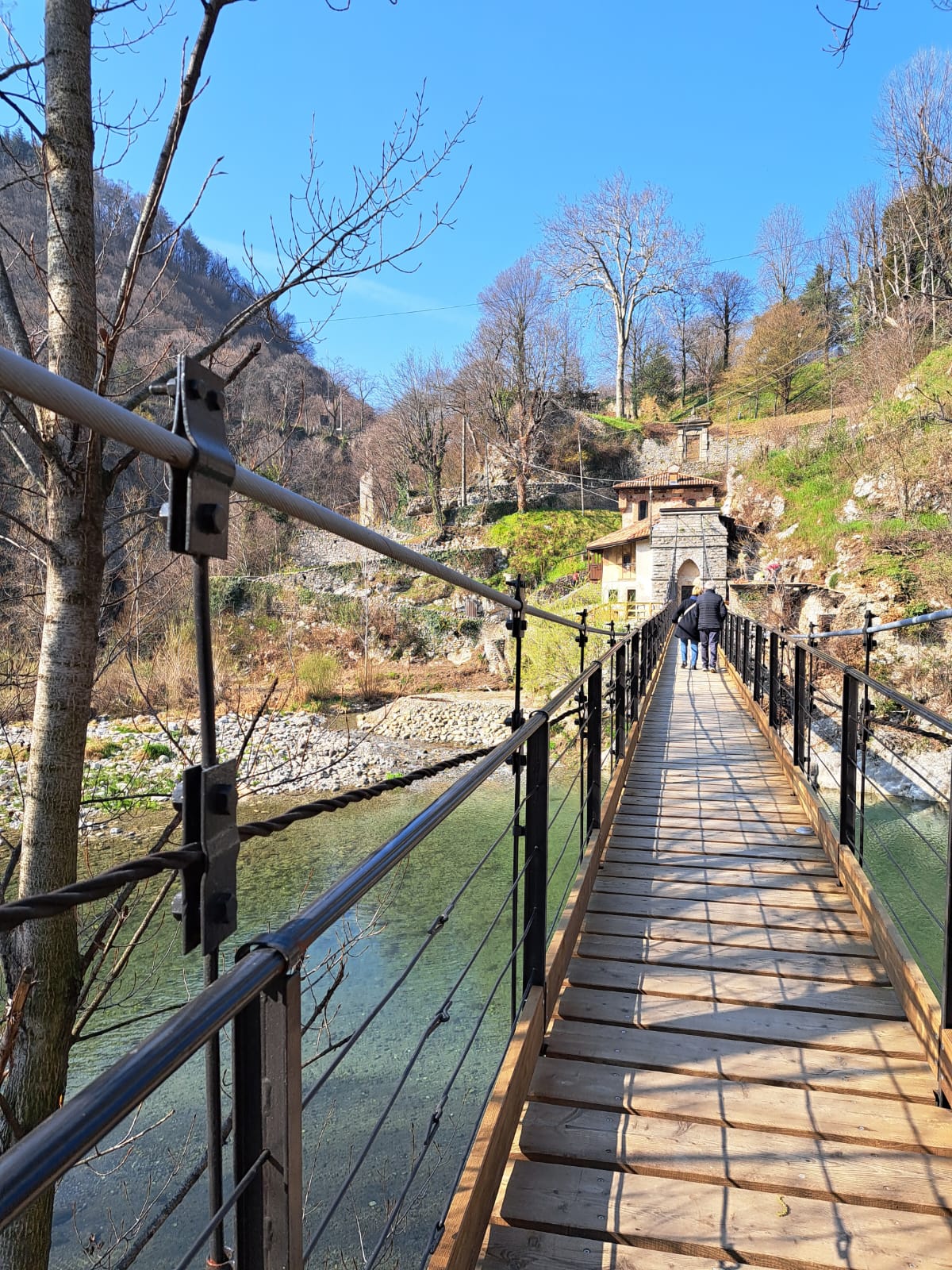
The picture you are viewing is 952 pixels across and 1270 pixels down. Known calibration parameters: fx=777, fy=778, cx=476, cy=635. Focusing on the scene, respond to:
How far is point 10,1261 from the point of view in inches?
95.7

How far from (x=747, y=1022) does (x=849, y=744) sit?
1349mm

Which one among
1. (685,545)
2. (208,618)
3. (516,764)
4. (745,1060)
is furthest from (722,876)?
(685,545)

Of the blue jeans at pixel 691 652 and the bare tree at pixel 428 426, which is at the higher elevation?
the bare tree at pixel 428 426

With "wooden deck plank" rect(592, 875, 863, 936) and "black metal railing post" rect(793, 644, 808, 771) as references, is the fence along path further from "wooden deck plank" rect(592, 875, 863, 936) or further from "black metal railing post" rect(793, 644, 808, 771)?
"black metal railing post" rect(793, 644, 808, 771)

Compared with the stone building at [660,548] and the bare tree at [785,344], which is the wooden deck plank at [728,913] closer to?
the stone building at [660,548]

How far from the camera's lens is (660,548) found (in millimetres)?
23328

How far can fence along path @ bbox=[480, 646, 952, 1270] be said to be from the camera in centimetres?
160

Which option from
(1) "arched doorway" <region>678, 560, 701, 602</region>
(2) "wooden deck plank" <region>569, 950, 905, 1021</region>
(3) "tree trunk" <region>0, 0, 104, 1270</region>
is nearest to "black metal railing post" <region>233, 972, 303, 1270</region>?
(2) "wooden deck plank" <region>569, 950, 905, 1021</region>

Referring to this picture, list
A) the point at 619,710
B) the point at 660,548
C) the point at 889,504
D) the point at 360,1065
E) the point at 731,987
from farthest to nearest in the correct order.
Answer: the point at 660,548 < the point at 889,504 < the point at 360,1065 < the point at 619,710 < the point at 731,987

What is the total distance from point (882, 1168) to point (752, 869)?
1.94 m

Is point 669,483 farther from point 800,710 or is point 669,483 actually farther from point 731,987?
point 731,987

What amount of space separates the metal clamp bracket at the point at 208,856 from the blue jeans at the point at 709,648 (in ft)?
37.6

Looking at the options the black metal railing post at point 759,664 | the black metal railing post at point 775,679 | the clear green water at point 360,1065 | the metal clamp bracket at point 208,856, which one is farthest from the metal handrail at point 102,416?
the black metal railing post at point 759,664

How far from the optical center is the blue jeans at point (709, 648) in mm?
11855
